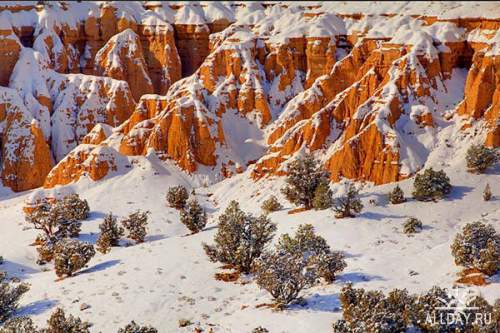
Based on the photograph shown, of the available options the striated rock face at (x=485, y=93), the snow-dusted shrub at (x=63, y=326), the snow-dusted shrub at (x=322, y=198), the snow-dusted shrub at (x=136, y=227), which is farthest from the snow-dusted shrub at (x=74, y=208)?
the striated rock face at (x=485, y=93)

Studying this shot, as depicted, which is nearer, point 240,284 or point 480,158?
point 240,284

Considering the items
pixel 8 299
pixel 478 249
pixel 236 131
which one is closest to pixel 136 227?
pixel 8 299

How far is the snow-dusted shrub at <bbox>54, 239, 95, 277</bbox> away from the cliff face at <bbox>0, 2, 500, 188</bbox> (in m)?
26.0

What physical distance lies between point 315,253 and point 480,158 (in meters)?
21.6

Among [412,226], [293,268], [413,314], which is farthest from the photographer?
[412,226]

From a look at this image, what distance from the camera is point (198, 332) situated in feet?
96.8

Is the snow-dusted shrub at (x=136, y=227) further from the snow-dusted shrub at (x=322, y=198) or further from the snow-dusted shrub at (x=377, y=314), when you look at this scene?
the snow-dusted shrub at (x=377, y=314)

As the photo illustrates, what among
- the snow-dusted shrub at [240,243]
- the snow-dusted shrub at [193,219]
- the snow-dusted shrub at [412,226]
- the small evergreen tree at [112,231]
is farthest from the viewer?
the small evergreen tree at [112,231]

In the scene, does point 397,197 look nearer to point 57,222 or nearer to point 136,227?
point 136,227

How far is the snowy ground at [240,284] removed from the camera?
30.8 meters

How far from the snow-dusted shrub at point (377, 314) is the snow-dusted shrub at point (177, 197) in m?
35.8

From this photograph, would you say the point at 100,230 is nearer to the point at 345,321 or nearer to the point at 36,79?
the point at 345,321

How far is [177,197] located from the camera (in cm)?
6078

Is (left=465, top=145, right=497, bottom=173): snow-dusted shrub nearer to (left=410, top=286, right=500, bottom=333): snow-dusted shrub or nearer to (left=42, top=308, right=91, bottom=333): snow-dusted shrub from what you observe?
(left=410, top=286, right=500, bottom=333): snow-dusted shrub
